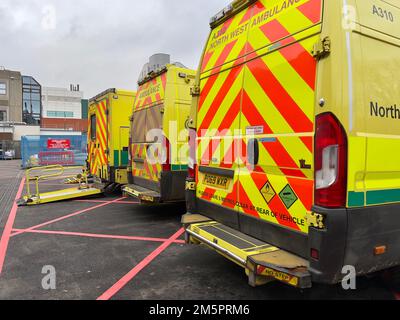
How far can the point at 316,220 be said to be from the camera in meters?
2.47

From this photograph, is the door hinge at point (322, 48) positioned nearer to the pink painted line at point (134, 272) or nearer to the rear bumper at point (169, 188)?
the pink painted line at point (134, 272)

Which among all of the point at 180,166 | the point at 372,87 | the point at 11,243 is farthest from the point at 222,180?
the point at 11,243

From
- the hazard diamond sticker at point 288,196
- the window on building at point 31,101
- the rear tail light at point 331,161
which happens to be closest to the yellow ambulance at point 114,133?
the hazard diamond sticker at point 288,196

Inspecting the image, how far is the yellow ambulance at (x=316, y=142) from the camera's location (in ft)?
7.86

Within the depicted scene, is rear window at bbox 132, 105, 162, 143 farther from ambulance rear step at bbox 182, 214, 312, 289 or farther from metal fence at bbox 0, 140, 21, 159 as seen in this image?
metal fence at bbox 0, 140, 21, 159

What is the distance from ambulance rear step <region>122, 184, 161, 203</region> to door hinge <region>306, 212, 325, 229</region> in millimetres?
4085

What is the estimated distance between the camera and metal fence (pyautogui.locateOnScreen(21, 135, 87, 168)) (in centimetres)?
2383

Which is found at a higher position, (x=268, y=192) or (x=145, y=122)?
(x=145, y=122)

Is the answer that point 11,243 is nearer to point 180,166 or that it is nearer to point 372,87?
point 180,166

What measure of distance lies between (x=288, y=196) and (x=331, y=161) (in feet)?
1.90

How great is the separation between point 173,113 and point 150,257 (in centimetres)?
283

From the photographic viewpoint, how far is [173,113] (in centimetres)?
632

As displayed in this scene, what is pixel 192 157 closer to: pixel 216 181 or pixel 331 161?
pixel 216 181

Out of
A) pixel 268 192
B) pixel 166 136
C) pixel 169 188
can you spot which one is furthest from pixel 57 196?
pixel 268 192
